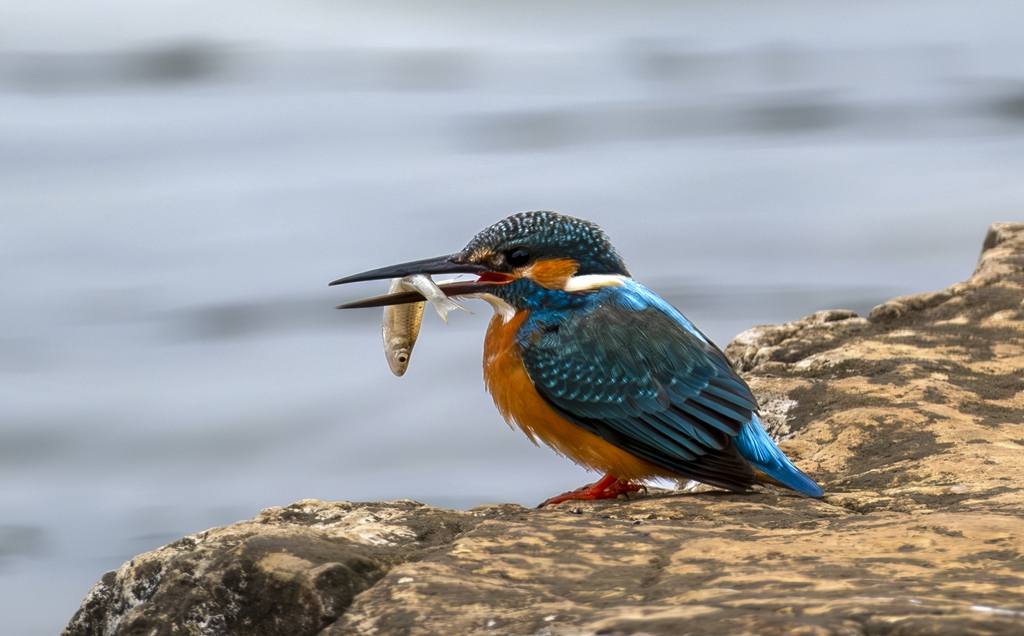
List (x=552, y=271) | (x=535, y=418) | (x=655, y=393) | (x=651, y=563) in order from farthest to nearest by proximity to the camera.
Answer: (x=552, y=271) < (x=535, y=418) < (x=655, y=393) < (x=651, y=563)

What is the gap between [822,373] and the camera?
16.9 feet

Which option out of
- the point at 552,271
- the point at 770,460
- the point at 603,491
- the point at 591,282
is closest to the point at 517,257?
the point at 552,271

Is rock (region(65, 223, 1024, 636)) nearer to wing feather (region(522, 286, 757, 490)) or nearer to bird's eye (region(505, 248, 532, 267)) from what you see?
wing feather (region(522, 286, 757, 490))

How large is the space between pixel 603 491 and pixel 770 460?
1.73 ft

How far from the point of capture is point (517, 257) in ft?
13.5

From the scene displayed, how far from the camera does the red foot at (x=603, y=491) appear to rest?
383 centimetres

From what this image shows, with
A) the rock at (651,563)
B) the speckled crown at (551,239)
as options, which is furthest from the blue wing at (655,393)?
the speckled crown at (551,239)

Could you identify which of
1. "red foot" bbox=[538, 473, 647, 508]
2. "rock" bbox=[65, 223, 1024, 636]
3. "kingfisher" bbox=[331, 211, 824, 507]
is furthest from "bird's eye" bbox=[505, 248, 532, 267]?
"rock" bbox=[65, 223, 1024, 636]

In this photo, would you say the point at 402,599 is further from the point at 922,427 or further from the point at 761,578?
the point at 922,427

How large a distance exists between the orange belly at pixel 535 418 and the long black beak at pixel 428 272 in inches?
6.6

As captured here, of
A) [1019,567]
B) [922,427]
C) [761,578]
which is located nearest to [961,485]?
[922,427]

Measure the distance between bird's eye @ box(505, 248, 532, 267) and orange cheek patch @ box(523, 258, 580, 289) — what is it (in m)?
0.04

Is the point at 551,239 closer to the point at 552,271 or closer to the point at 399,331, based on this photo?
the point at 552,271

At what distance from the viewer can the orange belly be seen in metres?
3.80
